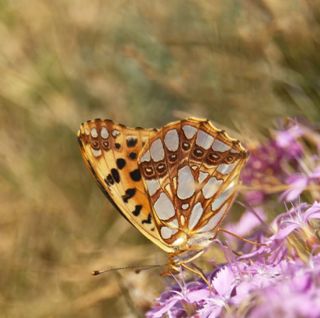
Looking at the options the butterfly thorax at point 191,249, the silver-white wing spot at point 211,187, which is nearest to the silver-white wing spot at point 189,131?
the silver-white wing spot at point 211,187

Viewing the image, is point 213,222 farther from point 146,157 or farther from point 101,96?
point 101,96

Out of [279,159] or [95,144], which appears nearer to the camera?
[95,144]

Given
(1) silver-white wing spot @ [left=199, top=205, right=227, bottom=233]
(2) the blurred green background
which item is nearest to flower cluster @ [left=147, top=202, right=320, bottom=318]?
(1) silver-white wing spot @ [left=199, top=205, right=227, bottom=233]

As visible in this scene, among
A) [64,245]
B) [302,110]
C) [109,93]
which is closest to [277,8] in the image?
[302,110]

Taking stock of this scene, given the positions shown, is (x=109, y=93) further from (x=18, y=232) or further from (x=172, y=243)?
(x=172, y=243)

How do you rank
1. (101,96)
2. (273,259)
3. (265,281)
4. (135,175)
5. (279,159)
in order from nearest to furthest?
(265,281) < (273,259) < (135,175) < (279,159) < (101,96)

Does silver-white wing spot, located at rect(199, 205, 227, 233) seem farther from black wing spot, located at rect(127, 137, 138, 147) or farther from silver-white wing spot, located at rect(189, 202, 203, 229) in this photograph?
black wing spot, located at rect(127, 137, 138, 147)

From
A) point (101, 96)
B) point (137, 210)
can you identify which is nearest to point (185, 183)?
point (137, 210)

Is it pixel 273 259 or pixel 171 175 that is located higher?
pixel 171 175
